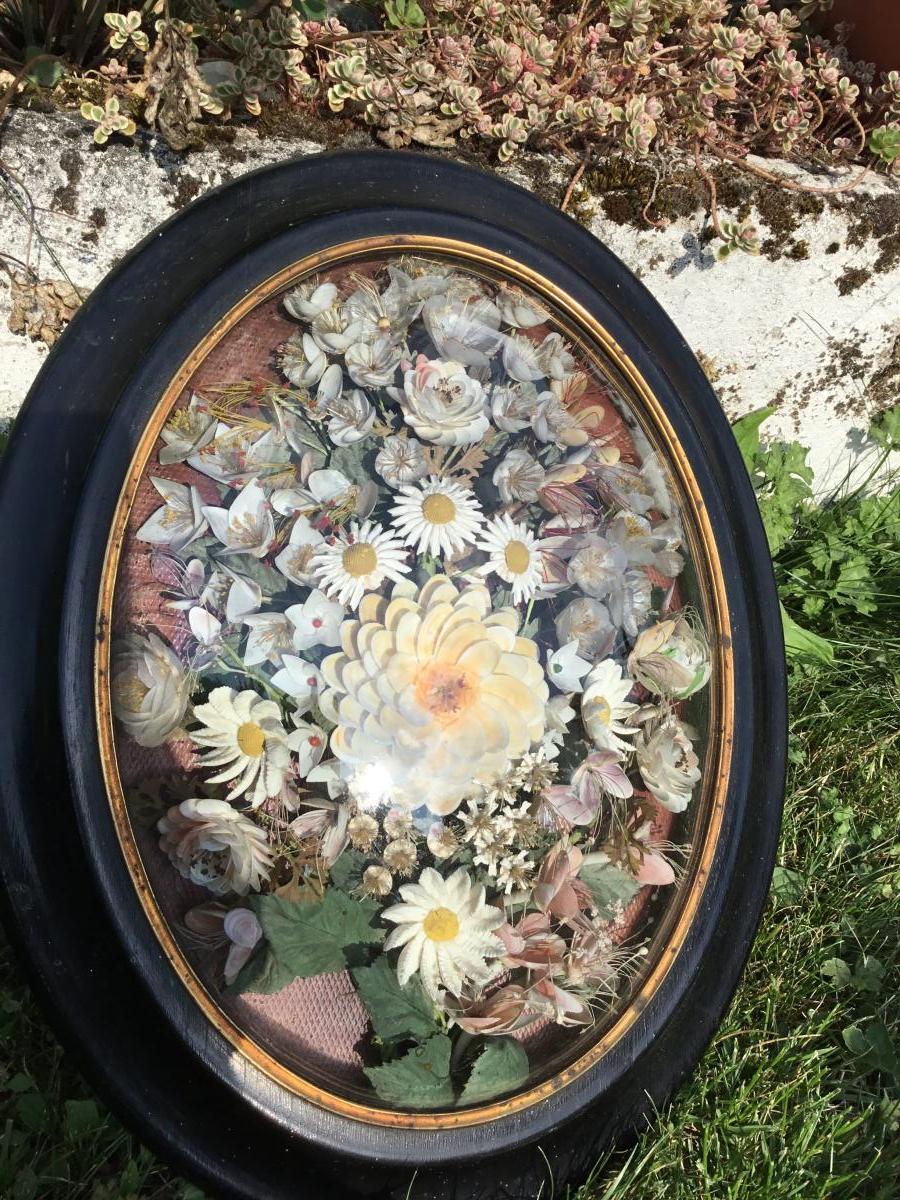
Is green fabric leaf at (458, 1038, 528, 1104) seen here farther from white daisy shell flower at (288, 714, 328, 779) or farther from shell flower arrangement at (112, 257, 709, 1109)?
white daisy shell flower at (288, 714, 328, 779)

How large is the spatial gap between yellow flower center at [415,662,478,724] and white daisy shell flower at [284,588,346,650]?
0.45 feet

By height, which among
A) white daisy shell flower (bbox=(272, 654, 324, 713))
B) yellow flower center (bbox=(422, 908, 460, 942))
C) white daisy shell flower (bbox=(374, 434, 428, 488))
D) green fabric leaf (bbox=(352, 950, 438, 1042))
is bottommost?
green fabric leaf (bbox=(352, 950, 438, 1042))

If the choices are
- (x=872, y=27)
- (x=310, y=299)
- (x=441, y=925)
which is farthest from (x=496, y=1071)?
(x=872, y=27)

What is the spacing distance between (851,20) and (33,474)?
8.32 feet

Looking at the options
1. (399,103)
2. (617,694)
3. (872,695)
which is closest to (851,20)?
(399,103)

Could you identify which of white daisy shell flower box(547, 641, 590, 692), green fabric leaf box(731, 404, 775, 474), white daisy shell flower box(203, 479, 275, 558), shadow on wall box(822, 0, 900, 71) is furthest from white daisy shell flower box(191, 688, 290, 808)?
shadow on wall box(822, 0, 900, 71)

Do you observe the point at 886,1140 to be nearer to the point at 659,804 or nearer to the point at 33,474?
the point at 659,804

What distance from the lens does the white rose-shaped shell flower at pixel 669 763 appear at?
161 centimetres

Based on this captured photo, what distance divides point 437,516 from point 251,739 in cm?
43

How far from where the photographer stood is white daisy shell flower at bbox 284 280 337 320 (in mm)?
1489

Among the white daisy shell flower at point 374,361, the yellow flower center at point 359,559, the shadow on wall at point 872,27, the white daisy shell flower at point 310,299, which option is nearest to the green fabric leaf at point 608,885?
the yellow flower center at point 359,559

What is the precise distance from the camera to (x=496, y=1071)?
4.62ft

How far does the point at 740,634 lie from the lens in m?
1.73

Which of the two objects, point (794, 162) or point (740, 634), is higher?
point (794, 162)
